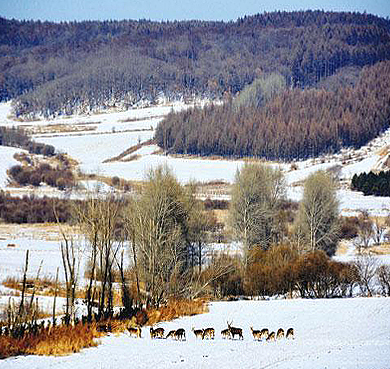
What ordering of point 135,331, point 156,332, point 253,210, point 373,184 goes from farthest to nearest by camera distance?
point 373,184
point 253,210
point 135,331
point 156,332

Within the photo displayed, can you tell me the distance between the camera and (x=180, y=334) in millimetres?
16031

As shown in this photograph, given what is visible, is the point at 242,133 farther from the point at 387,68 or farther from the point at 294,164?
the point at 387,68

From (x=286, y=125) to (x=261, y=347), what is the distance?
114 m

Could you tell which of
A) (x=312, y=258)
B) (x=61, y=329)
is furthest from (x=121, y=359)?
(x=312, y=258)

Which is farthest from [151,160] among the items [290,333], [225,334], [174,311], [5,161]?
[225,334]

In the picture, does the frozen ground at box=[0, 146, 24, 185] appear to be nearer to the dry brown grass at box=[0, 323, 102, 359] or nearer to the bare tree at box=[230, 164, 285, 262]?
the bare tree at box=[230, 164, 285, 262]

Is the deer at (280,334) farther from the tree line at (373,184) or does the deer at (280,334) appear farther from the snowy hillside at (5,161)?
the snowy hillside at (5,161)

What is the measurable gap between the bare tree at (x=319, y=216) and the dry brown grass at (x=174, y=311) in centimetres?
2410

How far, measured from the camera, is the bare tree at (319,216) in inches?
1810

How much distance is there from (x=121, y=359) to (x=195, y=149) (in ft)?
372

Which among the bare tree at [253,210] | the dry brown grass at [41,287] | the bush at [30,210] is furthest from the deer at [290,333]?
the bush at [30,210]

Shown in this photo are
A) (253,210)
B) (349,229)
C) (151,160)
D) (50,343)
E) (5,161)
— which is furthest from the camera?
(151,160)

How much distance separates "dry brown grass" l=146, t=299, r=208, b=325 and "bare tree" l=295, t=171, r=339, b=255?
24.1 metres

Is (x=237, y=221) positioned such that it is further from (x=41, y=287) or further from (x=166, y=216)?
(x=41, y=287)
